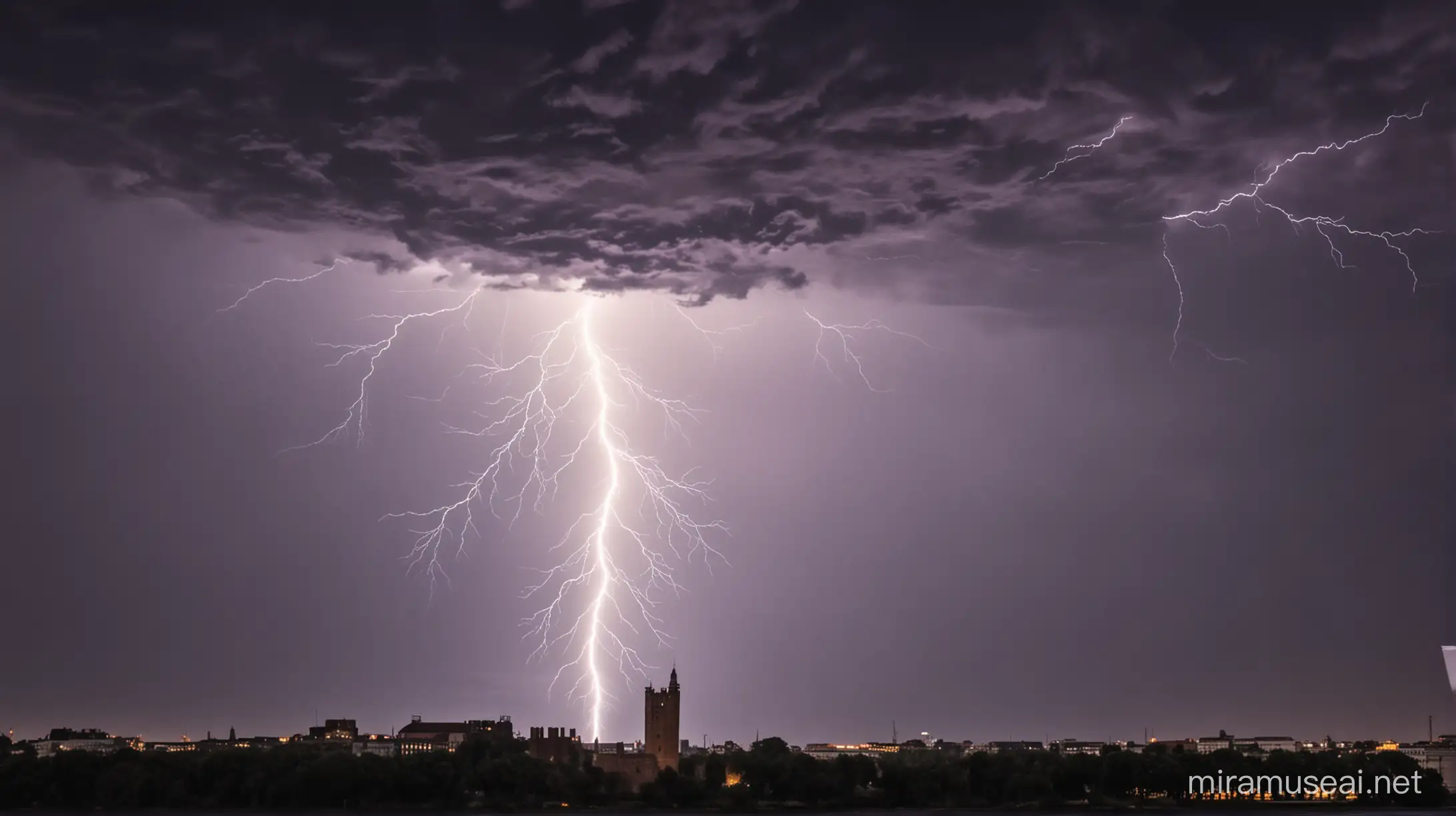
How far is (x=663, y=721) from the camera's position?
407 feet

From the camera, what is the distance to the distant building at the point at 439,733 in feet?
497

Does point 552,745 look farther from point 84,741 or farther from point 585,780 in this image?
point 84,741

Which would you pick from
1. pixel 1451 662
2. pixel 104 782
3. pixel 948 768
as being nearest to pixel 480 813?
pixel 104 782

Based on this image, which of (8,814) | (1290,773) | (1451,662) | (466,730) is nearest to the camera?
(1451,662)

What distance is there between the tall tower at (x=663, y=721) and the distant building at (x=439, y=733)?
22994 mm

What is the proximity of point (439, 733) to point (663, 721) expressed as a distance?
47802 mm

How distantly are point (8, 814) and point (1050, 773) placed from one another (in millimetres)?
65684

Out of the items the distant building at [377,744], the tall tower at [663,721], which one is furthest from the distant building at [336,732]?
the tall tower at [663,721]

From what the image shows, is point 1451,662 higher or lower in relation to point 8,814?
higher

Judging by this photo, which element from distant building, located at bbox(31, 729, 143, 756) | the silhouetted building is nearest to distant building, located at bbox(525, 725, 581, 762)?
the silhouetted building

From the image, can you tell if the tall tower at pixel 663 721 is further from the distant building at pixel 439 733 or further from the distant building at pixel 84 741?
the distant building at pixel 84 741

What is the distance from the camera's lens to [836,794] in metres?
107

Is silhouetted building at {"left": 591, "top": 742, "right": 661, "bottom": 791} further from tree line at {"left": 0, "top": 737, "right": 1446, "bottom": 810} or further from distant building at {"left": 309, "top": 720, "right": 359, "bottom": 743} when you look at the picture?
distant building at {"left": 309, "top": 720, "right": 359, "bottom": 743}

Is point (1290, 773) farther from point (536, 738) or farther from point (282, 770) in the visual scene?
point (282, 770)
